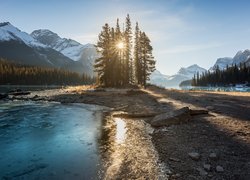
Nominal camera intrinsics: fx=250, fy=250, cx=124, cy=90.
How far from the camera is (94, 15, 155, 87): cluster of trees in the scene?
238 ft

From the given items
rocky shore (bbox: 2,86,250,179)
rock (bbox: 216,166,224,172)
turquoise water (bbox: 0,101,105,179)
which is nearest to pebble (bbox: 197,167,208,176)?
rocky shore (bbox: 2,86,250,179)

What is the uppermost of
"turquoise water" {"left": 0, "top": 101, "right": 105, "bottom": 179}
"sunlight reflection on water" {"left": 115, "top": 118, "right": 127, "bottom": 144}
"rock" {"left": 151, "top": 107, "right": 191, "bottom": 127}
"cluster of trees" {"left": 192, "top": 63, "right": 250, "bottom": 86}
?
"cluster of trees" {"left": 192, "top": 63, "right": 250, "bottom": 86}

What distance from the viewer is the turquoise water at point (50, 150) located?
11594 mm

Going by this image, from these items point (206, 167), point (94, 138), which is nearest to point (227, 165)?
point (206, 167)

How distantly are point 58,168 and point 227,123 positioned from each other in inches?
495

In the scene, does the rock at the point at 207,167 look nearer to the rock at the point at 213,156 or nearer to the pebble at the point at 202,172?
the pebble at the point at 202,172

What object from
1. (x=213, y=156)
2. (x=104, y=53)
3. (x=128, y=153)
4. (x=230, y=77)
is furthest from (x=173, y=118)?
(x=230, y=77)

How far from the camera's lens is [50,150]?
15.3m

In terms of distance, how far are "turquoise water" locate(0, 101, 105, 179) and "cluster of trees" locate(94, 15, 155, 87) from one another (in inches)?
1873

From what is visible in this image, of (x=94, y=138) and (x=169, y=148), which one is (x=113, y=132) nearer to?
(x=94, y=138)

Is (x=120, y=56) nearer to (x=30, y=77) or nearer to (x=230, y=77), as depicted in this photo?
(x=230, y=77)

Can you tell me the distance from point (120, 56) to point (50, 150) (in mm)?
61822

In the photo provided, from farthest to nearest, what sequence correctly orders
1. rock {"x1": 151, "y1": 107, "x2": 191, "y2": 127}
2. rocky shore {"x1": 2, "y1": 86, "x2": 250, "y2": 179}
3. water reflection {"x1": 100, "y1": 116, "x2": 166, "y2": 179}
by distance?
rock {"x1": 151, "y1": 107, "x2": 191, "y2": 127} → water reflection {"x1": 100, "y1": 116, "x2": 166, "y2": 179} → rocky shore {"x1": 2, "y1": 86, "x2": 250, "y2": 179}

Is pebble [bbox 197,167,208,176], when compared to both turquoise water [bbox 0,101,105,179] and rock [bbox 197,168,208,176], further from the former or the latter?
turquoise water [bbox 0,101,105,179]
